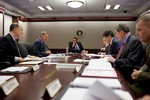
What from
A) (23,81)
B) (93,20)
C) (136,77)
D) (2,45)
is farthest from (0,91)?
(93,20)

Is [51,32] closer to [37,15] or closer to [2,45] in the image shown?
[37,15]

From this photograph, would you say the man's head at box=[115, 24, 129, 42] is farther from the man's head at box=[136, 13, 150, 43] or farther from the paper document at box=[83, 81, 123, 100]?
the paper document at box=[83, 81, 123, 100]

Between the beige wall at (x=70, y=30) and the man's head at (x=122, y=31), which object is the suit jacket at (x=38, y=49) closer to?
the man's head at (x=122, y=31)

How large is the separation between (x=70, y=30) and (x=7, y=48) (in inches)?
243

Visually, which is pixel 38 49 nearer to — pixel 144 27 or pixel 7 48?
pixel 7 48

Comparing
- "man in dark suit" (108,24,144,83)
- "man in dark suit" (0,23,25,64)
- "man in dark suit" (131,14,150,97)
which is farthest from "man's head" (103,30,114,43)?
"man in dark suit" (131,14,150,97)

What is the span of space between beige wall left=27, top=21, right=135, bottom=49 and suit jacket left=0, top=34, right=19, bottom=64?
19.9 ft

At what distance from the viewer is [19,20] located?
9.02 m

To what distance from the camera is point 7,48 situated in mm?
3461

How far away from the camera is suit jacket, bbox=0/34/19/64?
340cm

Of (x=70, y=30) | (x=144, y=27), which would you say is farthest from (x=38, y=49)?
(x=70, y=30)

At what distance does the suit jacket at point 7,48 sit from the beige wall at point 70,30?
19.9 feet

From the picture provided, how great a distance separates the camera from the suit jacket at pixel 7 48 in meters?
3.40

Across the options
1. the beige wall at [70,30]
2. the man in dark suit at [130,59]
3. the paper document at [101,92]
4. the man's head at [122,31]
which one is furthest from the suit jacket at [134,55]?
the beige wall at [70,30]
